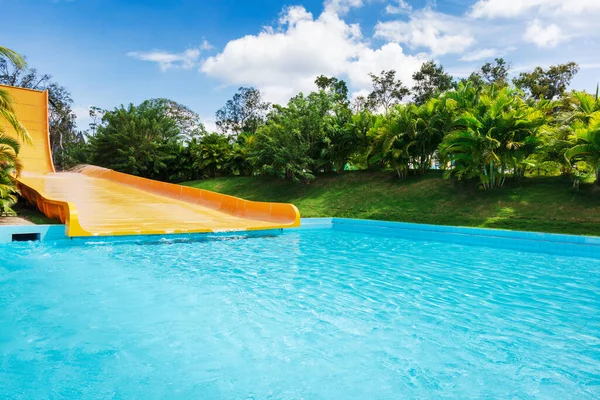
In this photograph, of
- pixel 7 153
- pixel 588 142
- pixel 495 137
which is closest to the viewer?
pixel 7 153

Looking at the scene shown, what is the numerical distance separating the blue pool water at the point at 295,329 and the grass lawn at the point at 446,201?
374 centimetres

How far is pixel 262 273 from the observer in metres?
6.57

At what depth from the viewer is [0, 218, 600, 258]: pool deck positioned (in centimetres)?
891

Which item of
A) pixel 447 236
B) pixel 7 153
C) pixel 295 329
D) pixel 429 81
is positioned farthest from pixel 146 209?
pixel 429 81

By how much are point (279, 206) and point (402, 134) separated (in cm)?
606

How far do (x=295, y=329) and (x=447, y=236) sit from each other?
26.5 ft

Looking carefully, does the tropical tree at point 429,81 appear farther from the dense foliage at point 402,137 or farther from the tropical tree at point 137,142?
the tropical tree at point 137,142

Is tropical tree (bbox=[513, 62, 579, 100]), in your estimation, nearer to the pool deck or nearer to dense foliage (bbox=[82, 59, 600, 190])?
dense foliage (bbox=[82, 59, 600, 190])

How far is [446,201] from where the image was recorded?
1352 centimetres

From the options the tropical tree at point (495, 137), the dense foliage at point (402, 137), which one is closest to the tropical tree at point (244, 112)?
the dense foliage at point (402, 137)

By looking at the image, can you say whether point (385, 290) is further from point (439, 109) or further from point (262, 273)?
point (439, 109)

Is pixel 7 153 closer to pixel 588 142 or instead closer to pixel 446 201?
pixel 446 201

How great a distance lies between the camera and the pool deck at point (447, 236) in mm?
8914

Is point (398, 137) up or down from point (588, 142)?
up
